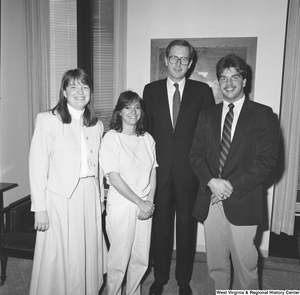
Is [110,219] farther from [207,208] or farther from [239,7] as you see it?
[239,7]

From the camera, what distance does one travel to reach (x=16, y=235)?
2639 millimetres

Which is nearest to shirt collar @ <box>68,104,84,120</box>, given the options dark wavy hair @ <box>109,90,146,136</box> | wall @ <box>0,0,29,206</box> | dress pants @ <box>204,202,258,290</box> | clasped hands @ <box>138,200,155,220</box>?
dark wavy hair @ <box>109,90,146,136</box>

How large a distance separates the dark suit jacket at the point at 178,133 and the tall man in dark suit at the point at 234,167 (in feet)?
0.48

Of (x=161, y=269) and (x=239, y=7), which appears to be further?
(x=239, y=7)

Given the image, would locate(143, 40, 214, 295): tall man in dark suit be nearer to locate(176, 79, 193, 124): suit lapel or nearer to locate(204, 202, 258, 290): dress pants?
locate(176, 79, 193, 124): suit lapel

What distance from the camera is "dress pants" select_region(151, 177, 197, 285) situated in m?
2.45

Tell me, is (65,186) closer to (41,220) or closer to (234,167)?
(41,220)

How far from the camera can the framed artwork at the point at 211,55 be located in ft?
9.64

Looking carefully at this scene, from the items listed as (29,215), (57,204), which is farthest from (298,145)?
(29,215)

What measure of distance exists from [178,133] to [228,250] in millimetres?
942

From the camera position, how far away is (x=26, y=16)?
3436 millimetres

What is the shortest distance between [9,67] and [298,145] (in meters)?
3.25

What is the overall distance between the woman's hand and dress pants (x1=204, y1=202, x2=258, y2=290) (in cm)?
111

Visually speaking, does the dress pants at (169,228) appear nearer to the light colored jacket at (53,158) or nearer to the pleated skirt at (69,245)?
the pleated skirt at (69,245)
